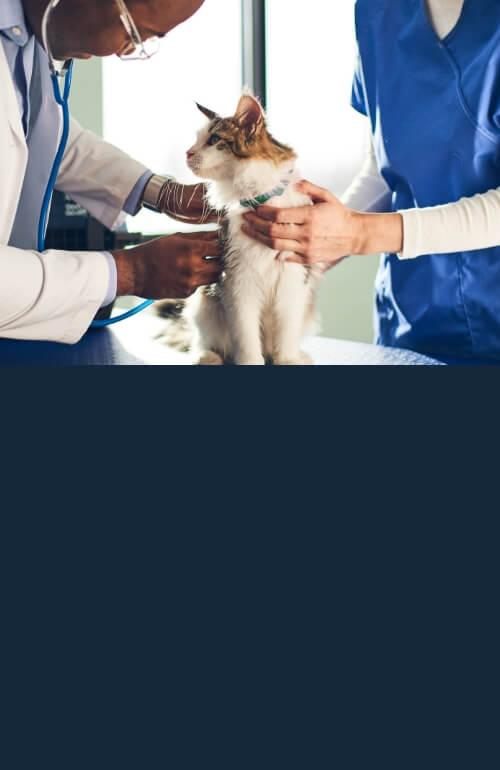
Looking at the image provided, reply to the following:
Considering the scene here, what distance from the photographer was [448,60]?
1395 mm

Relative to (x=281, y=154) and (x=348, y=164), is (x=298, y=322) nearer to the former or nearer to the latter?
(x=281, y=154)

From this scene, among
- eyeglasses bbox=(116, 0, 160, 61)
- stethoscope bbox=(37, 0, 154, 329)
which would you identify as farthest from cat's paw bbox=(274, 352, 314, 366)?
Answer: eyeglasses bbox=(116, 0, 160, 61)

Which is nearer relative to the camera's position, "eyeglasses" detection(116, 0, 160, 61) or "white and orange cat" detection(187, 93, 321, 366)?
"eyeglasses" detection(116, 0, 160, 61)

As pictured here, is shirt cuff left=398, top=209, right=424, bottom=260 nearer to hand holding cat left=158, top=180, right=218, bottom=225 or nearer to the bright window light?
hand holding cat left=158, top=180, right=218, bottom=225

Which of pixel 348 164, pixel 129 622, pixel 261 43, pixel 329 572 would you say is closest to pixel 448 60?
pixel 329 572

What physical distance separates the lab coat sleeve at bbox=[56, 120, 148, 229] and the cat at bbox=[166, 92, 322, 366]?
0.34 metres

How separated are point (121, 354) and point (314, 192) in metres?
0.39

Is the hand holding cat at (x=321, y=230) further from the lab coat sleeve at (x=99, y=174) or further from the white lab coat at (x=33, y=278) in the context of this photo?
the lab coat sleeve at (x=99, y=174)

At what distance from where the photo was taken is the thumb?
118 cm

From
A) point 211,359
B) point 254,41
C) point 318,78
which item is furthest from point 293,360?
point 254,41

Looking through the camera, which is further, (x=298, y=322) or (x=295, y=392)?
(x=298, y=322)

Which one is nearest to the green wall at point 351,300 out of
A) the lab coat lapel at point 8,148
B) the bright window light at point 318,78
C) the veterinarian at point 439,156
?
the bright window light at point 318,78

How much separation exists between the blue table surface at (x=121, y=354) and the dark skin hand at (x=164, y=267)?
4.2 inches

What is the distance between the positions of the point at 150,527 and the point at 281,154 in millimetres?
670
